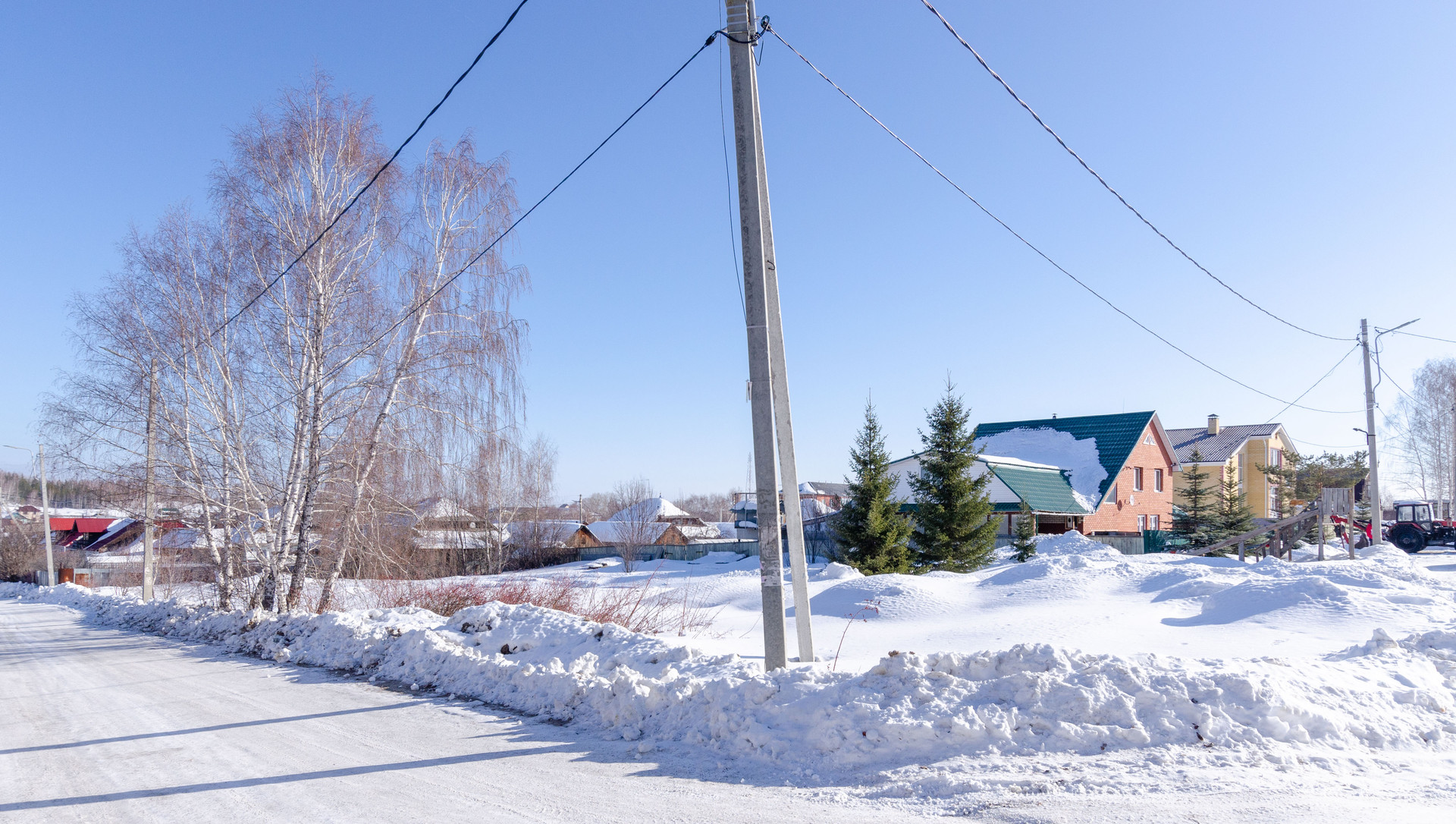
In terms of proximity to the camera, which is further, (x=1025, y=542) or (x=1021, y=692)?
(x=1025, y=542)

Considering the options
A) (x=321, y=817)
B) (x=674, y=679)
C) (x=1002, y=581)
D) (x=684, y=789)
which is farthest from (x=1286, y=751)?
(x=1002, y=581)

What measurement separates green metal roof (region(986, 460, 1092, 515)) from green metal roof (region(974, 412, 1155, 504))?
5.14 feet

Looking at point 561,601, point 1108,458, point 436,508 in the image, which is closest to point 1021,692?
point 561,601

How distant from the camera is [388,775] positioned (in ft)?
18.1

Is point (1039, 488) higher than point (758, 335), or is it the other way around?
point (758, 335)

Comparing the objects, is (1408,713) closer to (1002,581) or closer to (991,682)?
(991,682)

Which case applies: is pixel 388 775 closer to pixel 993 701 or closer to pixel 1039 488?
pixel 993 701

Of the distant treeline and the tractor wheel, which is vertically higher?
the distant treeline

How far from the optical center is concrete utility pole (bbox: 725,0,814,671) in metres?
7.29

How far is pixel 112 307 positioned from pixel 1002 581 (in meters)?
18.5

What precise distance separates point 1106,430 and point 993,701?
35482 millimetres

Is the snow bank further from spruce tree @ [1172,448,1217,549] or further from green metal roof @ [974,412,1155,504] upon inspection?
green metal roof @ [974,412,1155,504]

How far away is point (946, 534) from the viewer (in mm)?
23422

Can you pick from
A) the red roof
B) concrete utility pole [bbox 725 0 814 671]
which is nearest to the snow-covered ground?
concrete utility pole [bbox 725 0 814 671]
